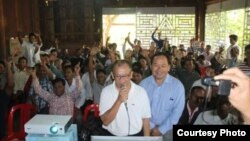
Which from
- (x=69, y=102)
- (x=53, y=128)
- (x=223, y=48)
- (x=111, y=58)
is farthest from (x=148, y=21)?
(x=53, y=128)

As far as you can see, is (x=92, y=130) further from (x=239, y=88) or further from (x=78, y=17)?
(x=78, y=17)

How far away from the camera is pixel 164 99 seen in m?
2.98

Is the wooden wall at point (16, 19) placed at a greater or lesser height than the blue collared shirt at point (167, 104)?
greater

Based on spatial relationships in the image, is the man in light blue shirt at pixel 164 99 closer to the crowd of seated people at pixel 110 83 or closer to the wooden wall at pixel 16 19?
the crowd of seated people at pixel 110 83

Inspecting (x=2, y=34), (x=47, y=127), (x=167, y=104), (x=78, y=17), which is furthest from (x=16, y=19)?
(x=47, y=127)

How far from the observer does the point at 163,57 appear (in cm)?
302

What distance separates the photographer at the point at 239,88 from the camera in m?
0.88

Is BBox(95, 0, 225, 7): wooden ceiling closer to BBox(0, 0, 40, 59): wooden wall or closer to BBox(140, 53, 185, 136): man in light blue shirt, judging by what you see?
BBox(0, 0, 40, 59): wooden wall

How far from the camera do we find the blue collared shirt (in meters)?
2.95

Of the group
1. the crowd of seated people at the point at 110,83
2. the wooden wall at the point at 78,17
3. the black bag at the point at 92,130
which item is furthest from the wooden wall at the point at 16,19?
the black bag at the point at 92,130

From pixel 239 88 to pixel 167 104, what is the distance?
82.7 inches

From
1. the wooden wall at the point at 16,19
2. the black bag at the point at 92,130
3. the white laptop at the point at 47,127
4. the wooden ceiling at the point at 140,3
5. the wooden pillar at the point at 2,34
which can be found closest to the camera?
the white laptop at the point at 47,127

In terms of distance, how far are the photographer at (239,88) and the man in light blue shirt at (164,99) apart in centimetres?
203

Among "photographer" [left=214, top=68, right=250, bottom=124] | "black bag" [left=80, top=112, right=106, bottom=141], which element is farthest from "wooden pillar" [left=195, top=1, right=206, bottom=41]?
"photographer" [left=214, top=68, right=250, bottom=124]
